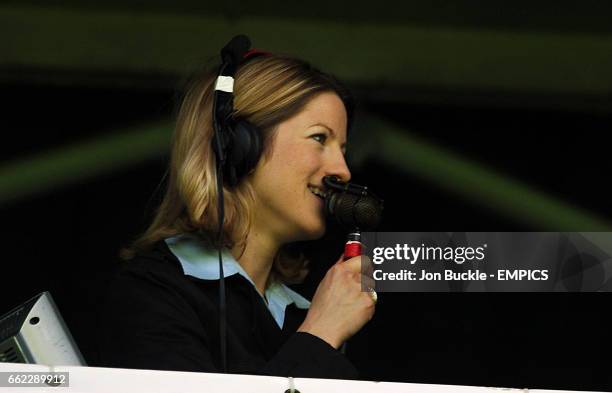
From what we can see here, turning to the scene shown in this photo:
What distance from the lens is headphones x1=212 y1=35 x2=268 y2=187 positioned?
1.99 meters

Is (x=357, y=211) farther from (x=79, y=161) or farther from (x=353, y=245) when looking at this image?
(x=79, y=161)

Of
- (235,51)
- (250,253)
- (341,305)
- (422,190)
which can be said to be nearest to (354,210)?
(341,305)

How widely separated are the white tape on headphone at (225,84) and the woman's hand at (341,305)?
0.35 metres

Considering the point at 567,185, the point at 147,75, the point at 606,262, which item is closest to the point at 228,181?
the point at 606,262

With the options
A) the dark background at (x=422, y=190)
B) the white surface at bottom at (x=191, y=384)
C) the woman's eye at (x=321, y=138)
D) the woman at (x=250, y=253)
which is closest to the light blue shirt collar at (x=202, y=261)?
the woman at (x=250, y=253)

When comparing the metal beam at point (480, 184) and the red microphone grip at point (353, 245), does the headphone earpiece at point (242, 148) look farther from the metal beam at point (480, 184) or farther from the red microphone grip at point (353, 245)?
the metal beam at point (480, 184)

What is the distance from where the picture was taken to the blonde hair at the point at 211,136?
2.05m

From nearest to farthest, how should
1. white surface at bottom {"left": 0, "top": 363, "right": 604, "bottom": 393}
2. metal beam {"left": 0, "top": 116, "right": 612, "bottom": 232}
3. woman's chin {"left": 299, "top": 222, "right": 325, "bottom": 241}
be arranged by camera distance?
white surface at bottom {"left": 0, "top": 363, "right": 604, "bottom": 393}, woman's chin {"left": 299, "top": 222, "right": 325, "bottom": 241}, metal beam {"left": 0, "top": 116, "right": 612, "bottom": 232}

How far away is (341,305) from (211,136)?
404mm

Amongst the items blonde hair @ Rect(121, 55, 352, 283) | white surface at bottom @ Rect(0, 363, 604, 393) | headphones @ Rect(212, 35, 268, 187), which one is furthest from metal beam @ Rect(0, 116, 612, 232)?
white surface at bottom @ Rect(0, 363, 604, 393)

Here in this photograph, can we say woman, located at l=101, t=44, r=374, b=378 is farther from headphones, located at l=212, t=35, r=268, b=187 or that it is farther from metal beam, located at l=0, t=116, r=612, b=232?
metal beam, located at l=0, t=116, r=612, b=232

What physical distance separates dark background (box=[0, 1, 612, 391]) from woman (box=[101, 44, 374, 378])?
3.89 feet

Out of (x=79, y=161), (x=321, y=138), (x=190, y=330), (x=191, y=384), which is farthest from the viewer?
(x=79, y=161)

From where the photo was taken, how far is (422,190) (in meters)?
3.57
